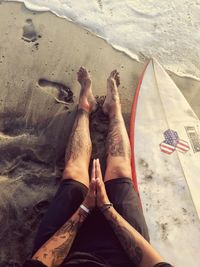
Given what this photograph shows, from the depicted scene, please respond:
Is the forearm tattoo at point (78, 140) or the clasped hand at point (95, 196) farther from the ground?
the forearm tattoo at point (78, 140)

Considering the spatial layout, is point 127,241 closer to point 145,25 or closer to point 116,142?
point 116,142

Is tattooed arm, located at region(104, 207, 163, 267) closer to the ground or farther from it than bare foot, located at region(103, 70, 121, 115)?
closer to the ground

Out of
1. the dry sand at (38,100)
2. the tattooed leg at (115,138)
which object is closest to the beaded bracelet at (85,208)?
the tattooed leg at (115,138)

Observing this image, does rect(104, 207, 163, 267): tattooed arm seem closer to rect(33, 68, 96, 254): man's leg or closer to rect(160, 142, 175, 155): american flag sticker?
rect(33, 68, 96, 254): man's leg

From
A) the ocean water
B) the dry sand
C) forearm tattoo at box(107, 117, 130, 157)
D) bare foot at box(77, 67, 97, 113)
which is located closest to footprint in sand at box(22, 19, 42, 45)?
the dry sand

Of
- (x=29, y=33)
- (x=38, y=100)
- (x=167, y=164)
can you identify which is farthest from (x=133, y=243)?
(x=29, y=33)

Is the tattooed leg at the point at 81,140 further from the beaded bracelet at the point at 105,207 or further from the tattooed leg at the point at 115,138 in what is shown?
the beaded bracelet at the point at 105,207

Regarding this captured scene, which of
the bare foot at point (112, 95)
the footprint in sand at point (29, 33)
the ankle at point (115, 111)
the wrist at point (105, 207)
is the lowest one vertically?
the wrist at point (105, 207)
